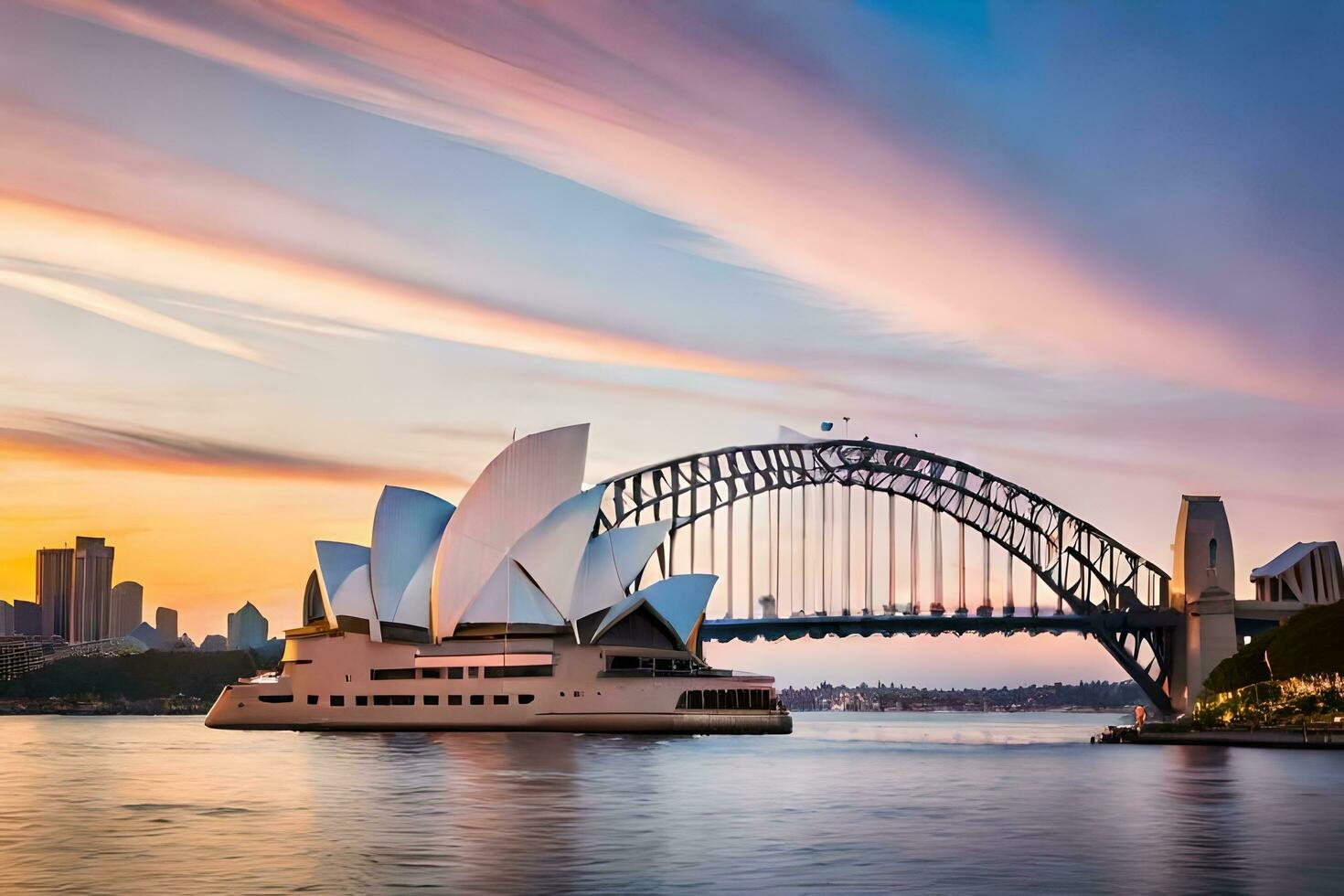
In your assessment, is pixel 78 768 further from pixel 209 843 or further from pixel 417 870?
pixel 417 870

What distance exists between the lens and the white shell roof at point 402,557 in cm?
9619

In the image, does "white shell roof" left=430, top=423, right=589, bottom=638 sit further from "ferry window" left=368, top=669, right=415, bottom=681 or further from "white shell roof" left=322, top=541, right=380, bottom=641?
"ferry window" left=368, top=669, right=415, bottom=681

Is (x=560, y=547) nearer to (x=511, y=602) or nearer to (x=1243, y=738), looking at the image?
(x=511, y=602)

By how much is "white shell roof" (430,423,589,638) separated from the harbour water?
23.4m

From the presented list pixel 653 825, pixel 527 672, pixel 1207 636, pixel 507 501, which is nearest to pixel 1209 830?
pixel 653 825

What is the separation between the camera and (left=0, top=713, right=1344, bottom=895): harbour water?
2817 cm

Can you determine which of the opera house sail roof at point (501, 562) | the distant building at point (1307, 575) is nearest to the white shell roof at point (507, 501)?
the opera house sail roof at point (501, 562)

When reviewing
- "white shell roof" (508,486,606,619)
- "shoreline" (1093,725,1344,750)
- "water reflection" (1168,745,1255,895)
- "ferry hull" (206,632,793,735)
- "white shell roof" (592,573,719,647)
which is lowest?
"shoreline" (1093,725,1344,750)

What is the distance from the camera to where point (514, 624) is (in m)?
94.4

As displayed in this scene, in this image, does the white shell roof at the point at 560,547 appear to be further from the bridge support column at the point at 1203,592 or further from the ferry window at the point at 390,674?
the bridge support column at the point at 1203,592

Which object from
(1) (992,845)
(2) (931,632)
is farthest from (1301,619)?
(1) (992,845)

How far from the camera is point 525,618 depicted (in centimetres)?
9381

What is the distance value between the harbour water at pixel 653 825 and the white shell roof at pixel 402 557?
1007 inches

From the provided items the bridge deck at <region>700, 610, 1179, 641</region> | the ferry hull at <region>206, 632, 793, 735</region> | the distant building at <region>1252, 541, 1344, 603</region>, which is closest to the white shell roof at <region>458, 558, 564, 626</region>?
the ferry hull at <region>206, 632, 793, 735</region>
